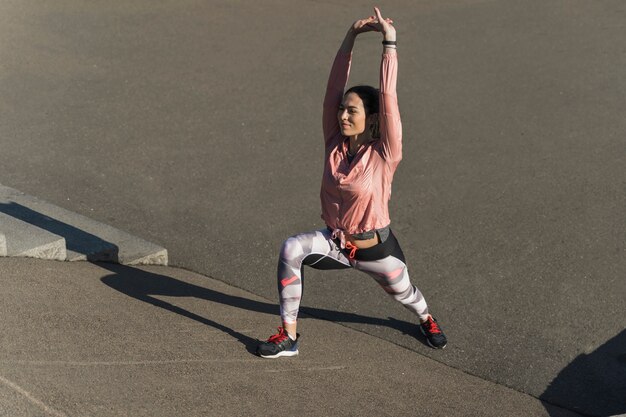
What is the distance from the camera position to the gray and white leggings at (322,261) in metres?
5.78

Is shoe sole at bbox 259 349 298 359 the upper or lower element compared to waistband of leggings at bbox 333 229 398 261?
lower

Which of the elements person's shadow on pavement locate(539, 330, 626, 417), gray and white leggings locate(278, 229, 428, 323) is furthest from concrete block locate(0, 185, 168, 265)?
person's shadow on pavement locate(539, 330, 626, 417)

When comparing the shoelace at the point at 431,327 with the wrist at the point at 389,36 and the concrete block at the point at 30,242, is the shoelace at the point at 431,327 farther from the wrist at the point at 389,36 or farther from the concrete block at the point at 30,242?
the concrete block at the point at 30,242

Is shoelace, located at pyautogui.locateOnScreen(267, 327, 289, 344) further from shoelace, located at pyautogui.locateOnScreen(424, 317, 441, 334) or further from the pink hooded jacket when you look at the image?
shoelace, located at pyautogui.locateOnScreen(424, 317, 441, 334)

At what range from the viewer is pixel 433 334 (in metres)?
6.50

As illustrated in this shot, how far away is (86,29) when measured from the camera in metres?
13.6

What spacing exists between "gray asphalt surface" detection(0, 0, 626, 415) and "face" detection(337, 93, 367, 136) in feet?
5.49

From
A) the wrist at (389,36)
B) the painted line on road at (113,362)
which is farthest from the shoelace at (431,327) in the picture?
the wrist at (389,36)

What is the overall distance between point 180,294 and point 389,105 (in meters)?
2.38

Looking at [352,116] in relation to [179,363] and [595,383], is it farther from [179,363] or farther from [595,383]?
[595,383]

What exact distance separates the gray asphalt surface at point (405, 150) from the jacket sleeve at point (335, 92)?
155 cm

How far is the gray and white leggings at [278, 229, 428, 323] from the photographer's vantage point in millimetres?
5781

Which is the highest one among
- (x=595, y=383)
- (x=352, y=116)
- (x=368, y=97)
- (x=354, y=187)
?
(x=368, y=97)

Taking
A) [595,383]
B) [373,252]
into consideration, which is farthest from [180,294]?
[595,383]
